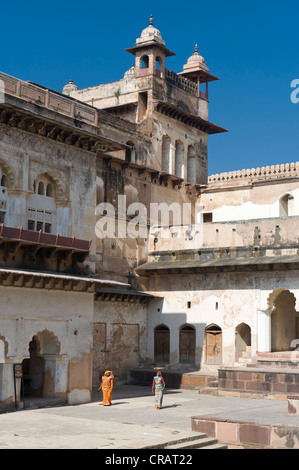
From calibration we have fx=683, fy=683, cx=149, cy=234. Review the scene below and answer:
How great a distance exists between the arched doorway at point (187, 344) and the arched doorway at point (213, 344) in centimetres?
58

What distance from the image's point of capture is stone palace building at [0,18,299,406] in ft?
54.3

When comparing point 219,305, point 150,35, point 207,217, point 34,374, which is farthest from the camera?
point 207,217

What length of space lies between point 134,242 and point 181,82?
7862 millimetres

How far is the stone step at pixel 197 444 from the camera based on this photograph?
12.0 meters

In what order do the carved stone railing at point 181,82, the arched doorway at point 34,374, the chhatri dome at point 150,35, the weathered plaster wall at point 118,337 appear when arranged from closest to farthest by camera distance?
the arched doorway at point 34,374
the weathered plaster wall at point 118,337
the chhatri dome at point 150,35
the carved stone railing at point 181,82

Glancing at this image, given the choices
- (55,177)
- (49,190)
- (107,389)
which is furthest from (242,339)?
(55,177)

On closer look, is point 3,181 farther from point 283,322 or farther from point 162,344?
point 283,322

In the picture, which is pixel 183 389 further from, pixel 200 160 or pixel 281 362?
pixel 200 160

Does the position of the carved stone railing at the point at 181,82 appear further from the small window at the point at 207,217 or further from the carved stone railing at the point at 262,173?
the small window at the point at 207,217

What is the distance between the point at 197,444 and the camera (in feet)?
40.4

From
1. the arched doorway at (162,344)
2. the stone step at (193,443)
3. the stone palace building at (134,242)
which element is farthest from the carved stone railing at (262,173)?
the stone step at (193,443)

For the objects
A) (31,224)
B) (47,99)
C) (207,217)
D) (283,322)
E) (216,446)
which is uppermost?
(47,99)
